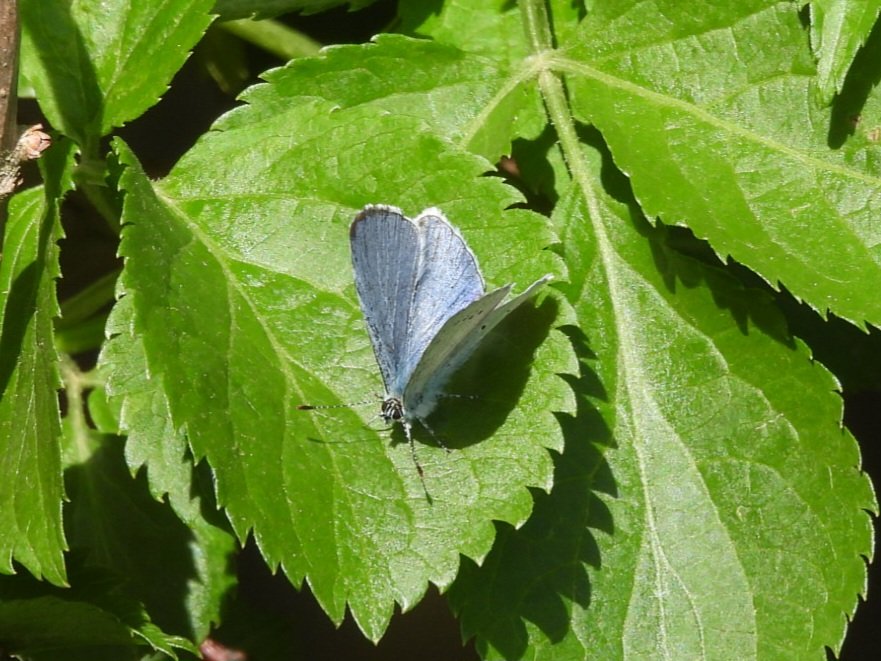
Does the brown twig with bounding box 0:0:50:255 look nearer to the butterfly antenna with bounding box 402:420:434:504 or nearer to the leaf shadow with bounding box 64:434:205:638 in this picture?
the butterfly antenna with bounding box 402:420:434:504

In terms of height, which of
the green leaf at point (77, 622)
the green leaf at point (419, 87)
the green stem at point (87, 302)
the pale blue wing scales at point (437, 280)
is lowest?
the green leaf at point (77, 622)

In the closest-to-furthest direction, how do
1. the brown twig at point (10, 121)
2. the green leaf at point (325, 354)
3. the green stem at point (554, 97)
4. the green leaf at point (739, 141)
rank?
the brown twig at point (10, 121)
the green leaf at point (325, 354)
the green leaf at point (739, 141)
the green stem at point (554, 97)

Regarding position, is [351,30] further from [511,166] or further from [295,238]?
[295,238]

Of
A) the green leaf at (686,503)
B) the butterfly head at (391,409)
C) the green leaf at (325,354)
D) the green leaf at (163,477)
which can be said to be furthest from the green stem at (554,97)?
the green leaf at (163,477)

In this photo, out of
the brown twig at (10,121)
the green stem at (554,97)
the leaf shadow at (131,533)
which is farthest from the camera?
the leaf shadow at (131,533)

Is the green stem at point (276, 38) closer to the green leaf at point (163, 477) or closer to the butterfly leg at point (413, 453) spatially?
the green leaf at point (163, 477)

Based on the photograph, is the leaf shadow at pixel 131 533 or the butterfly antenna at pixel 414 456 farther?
the leaf shadow at pixel 131 533

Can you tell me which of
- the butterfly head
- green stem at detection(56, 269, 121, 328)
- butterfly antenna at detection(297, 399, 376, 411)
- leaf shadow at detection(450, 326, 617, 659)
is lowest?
leaf shadow at detection(450, 326, 617, 659)

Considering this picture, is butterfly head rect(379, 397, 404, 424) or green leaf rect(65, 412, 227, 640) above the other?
butterfly head rect(379, 397, 404, 424)

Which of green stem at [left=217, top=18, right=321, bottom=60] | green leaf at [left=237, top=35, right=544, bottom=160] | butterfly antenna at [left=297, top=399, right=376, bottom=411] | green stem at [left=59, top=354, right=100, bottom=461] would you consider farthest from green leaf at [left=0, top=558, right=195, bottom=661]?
green stem at [left=217, top=18, right=321, bottom=60]
